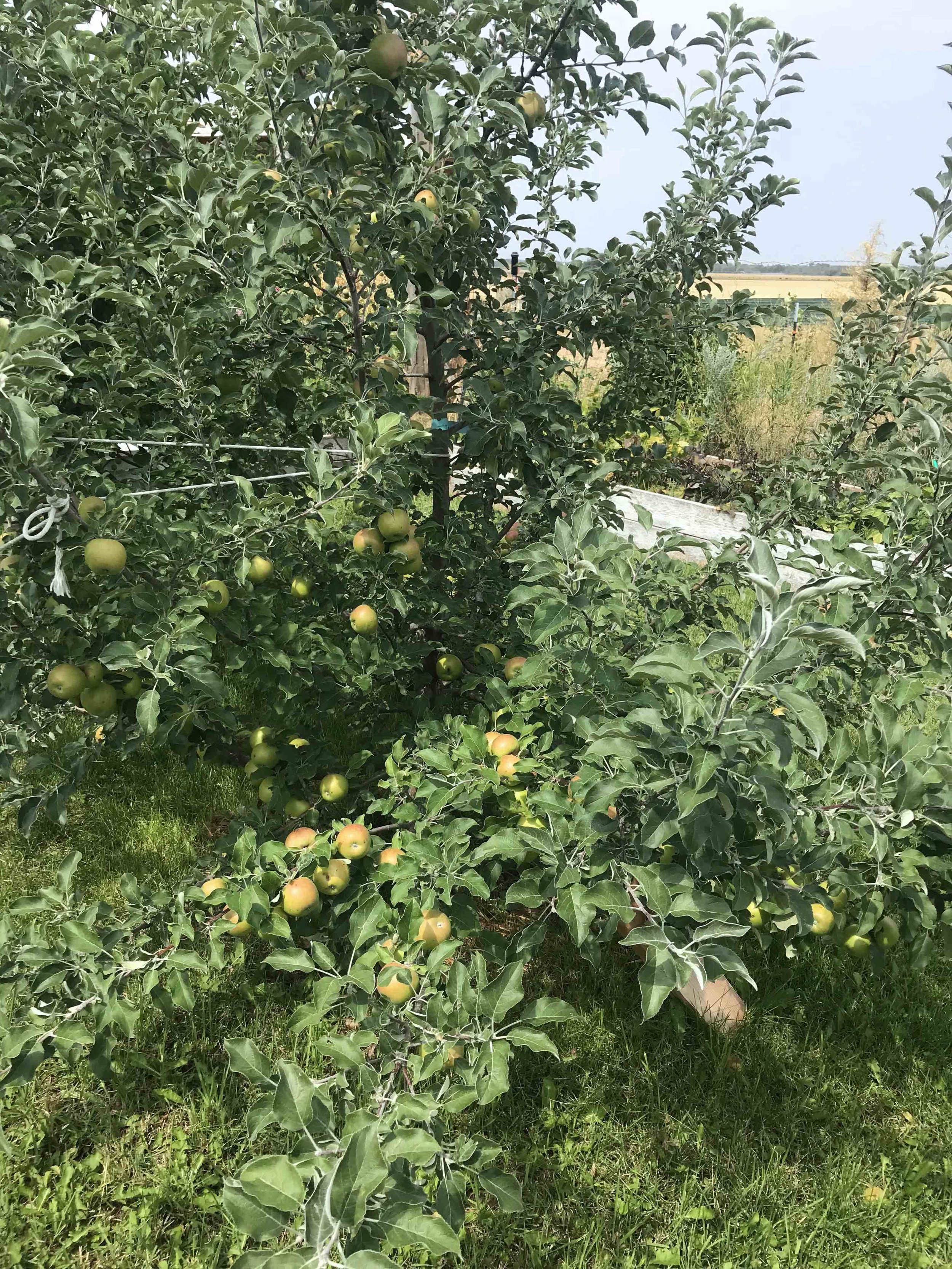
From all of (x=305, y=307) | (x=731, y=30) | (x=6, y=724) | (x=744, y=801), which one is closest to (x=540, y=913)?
(x=744, y=801)

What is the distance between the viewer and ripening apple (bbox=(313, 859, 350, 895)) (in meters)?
1.83

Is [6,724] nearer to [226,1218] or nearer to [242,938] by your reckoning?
[242,938]

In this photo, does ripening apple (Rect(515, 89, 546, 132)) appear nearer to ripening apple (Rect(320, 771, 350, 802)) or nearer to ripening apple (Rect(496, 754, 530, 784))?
ripening apple (Rect(496, 754, 530, 784))

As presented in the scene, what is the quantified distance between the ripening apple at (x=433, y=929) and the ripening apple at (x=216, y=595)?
2.59ft

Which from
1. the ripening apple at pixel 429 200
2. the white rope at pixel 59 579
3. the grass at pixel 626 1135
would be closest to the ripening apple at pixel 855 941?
the grass at pixel 626 1135

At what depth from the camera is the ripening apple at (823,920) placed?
171cm

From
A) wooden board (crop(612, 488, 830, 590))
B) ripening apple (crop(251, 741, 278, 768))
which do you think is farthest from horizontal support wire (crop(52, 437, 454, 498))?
wooden board (crop(612, 488, 830, 590))

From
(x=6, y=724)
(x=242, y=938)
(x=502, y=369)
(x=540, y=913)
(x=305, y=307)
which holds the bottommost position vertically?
(x=540, y=913)

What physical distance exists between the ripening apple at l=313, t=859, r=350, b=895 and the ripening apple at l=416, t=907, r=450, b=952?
0.24 meters

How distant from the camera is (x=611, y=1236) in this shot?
183cm

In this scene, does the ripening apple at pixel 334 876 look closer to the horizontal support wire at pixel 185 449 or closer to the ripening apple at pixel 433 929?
the ripening apple at pixel 433 929

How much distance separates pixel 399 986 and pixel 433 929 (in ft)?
0.44

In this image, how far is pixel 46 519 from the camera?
1.52 meters

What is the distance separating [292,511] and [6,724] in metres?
1.01
